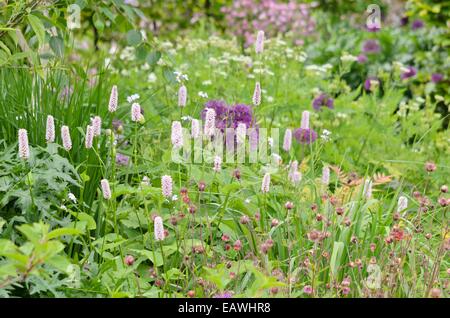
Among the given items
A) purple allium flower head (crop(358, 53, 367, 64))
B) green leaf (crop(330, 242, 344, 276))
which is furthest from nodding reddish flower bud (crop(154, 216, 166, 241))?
purple allium flower head (crop(358, 53, 367, 64))

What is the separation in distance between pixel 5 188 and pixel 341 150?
257 cm

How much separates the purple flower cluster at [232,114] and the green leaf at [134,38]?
19.2 inches

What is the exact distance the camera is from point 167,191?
2.67m

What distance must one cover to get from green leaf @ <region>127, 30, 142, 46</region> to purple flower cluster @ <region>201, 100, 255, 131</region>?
49 centimetres

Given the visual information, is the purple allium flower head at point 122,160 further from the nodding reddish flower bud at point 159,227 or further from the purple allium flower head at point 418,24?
the purple allium flower head at point 418,24

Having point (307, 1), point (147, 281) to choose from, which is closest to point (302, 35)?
point (307, 1)

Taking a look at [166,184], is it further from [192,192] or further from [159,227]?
[192,192]

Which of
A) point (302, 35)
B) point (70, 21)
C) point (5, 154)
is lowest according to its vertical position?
point (302, 35)

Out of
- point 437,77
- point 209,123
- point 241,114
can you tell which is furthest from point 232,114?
point 437,77

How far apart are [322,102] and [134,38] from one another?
1710 millimetres

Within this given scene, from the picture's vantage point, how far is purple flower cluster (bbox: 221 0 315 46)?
29.9 feet

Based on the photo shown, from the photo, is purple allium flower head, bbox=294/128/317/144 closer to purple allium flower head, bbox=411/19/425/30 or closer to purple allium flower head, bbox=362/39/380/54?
purple allium flower head, bbox=362/39/380/54

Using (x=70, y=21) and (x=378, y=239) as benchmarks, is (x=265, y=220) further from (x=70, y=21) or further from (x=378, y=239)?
(x=70, y=21)

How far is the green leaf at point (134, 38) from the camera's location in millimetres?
3980
